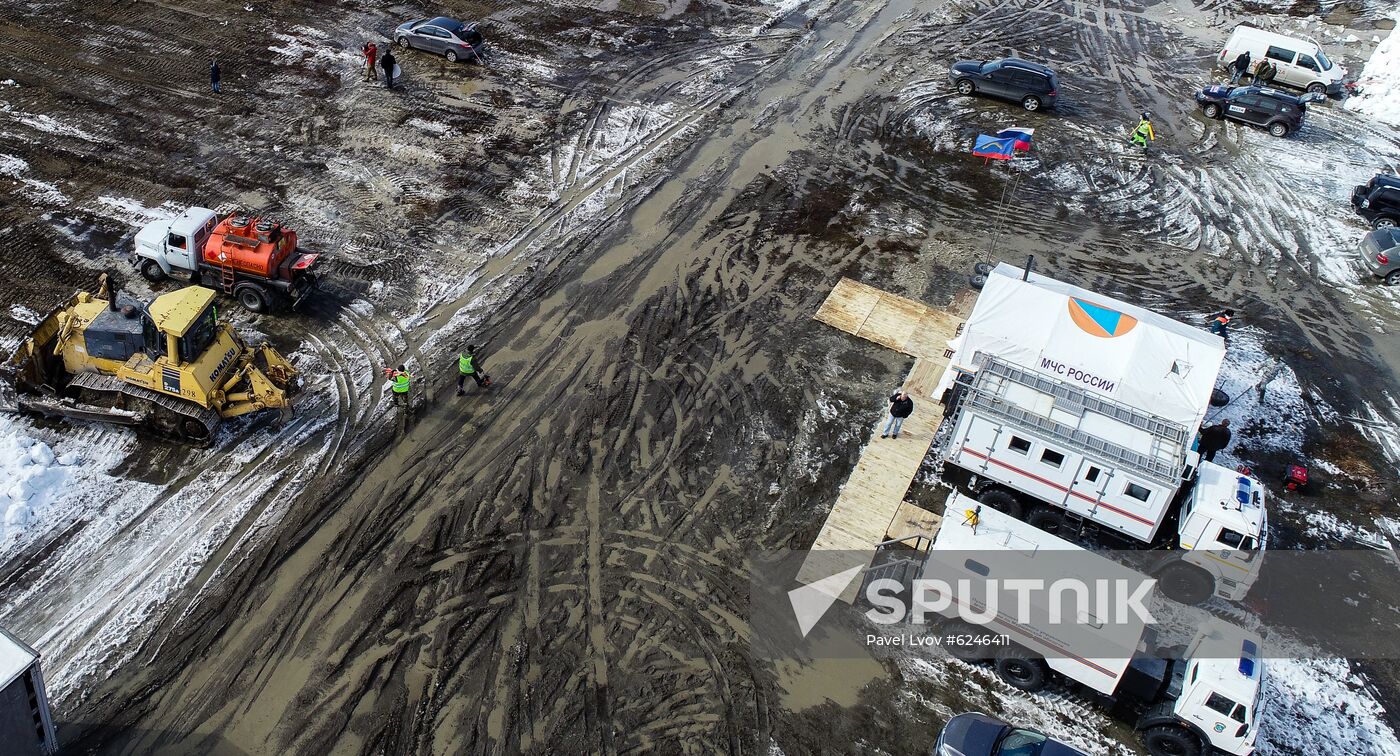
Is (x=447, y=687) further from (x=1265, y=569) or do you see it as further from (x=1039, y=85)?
(x=1039, y=85)

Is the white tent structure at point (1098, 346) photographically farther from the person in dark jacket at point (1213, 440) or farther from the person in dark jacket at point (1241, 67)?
the person in dark jacket at point (1241, 67)

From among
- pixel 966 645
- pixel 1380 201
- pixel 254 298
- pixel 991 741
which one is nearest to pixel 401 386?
pixel 254 298

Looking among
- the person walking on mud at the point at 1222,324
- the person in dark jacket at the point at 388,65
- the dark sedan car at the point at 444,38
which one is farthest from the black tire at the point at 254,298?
the person walking on mud at the point at 1222,324

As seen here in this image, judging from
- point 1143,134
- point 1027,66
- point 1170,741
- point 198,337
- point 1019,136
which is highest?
point 1027,66

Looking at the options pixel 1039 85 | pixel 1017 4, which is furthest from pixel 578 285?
pixel 1017 4

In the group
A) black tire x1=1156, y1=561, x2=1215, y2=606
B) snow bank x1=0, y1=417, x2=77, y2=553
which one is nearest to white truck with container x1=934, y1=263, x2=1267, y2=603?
black tire x1=1156, y1=561, x2=1215, y2=606

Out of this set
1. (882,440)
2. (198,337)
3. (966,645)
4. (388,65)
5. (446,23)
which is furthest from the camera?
(446,23)

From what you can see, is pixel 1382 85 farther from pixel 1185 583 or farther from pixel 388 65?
pixel 388 65
